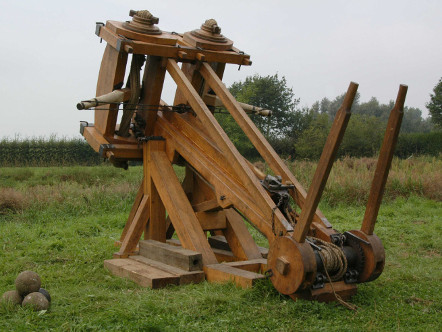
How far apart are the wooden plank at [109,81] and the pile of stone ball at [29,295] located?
2.46 m

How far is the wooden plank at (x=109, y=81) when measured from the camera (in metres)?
6.37

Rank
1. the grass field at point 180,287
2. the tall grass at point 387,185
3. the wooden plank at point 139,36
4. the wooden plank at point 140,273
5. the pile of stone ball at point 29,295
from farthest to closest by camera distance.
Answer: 1. the tall grass at point 387,185
2. the wooden plank at point 139,36
3. the wooden plank at point 140,273
4. the pile of stone ball at point 29,295
5. the grass field at point 180,287

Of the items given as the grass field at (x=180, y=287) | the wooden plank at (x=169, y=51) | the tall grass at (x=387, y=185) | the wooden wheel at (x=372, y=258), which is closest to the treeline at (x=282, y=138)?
the tall grass at (x=387, y=185)

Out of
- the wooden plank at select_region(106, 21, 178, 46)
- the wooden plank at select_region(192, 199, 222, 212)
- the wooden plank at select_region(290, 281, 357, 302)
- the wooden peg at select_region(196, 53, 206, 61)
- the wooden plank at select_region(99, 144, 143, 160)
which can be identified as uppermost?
the wooden plank at select_region(106, 21, 178, 46)

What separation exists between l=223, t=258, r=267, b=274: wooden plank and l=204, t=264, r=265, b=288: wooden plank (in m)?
0.11

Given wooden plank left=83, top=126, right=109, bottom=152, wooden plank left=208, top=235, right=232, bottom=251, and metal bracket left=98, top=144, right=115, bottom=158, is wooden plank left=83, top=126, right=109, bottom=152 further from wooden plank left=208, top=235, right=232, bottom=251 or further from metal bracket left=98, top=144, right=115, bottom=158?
wooden plank left=208, top=235, right=232, bottom=251

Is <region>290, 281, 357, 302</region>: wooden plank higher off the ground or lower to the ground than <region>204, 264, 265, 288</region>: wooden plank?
higher

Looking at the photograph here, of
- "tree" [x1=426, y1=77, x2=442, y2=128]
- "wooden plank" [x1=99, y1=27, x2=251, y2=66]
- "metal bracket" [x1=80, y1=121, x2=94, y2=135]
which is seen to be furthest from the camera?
"tree" [x1=426, y1=77, x2=442, y2=128]

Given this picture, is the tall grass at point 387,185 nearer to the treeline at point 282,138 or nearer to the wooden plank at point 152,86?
the treeline at point 282,138

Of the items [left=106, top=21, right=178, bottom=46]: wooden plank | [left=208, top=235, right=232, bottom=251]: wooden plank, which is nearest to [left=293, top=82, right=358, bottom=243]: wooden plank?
[left=208, top=235, right=232, bottom=251]: wooden plank

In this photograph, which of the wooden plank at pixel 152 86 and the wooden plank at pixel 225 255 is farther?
the wooden plank at pixel 152 86

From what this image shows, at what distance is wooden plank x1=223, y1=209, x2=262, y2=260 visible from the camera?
591 cm

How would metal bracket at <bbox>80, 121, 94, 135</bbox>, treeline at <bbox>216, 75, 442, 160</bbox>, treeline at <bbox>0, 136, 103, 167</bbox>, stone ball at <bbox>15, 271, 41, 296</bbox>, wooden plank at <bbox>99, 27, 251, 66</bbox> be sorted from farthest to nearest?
treeline at <bbox>216, 75, 442, 160</bbox> → treeline at <bbox>0, 136, 103, 167</bbox> → metal bracket at <bbox>80, 121, 94, 135</bbox> → wooden plank at <bbox>99, 27, 251, 66</bbox> → stone ball at <bbox>15, 271, 41, 296</bbox>

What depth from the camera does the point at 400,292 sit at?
5.00 metres
